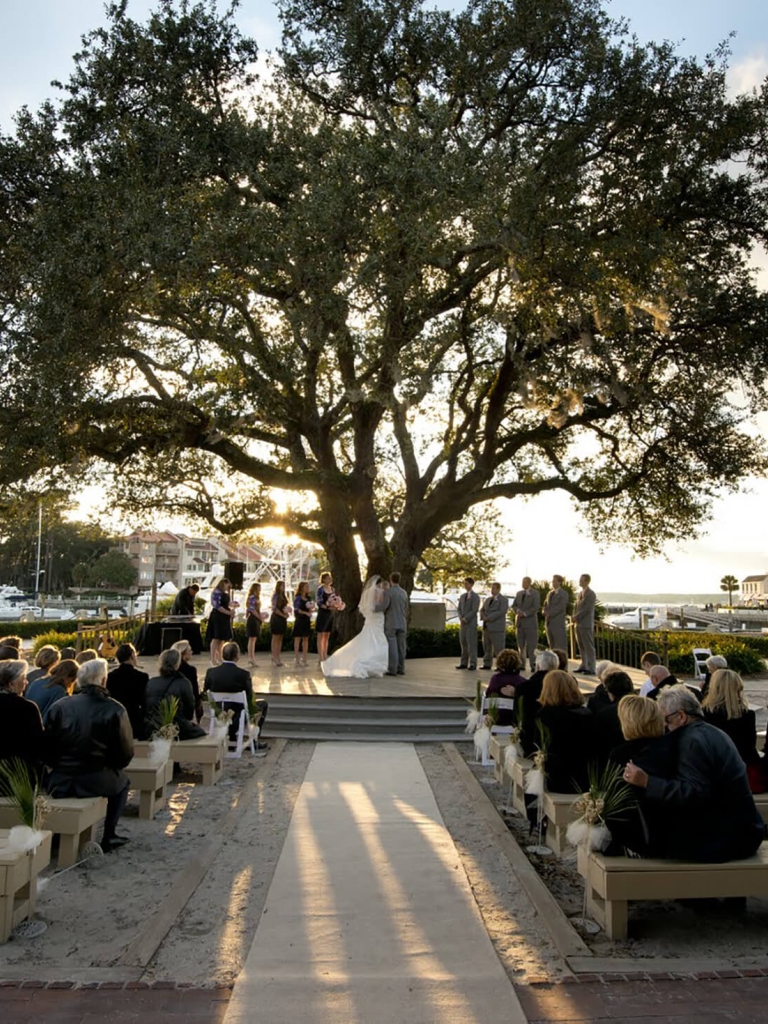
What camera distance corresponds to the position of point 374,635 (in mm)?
15133

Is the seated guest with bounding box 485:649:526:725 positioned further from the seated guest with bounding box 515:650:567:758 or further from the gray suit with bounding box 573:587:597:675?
the gray suit with bounding box 573:587:597:675

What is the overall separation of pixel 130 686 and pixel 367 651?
7.67 metres

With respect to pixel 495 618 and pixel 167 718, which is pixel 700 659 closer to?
pixel 495 618

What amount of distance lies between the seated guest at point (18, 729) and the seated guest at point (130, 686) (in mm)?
1781

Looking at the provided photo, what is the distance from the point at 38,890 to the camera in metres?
5.01

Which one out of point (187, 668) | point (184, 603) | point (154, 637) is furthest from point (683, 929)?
point (154, 637)

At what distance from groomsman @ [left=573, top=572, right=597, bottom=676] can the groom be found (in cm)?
318

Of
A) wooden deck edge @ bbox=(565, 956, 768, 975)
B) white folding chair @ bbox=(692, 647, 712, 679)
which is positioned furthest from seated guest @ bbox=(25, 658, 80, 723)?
white folding chair @ bbox=(692, 647, 712, 679)

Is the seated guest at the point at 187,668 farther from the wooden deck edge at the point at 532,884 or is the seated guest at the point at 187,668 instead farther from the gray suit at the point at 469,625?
the gray suit at the point at 469,625

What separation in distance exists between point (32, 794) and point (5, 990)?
Result: 3.68 feet

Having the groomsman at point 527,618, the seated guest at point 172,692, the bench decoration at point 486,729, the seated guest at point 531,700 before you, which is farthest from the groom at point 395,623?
the seated guest at point 531,700

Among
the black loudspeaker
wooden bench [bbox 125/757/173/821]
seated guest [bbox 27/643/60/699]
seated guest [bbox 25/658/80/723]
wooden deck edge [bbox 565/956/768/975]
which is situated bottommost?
wooden deck edge [bbox 565/956/768/975]

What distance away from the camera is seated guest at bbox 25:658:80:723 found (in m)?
7.05

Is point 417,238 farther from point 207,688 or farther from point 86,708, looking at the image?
point 86,708
